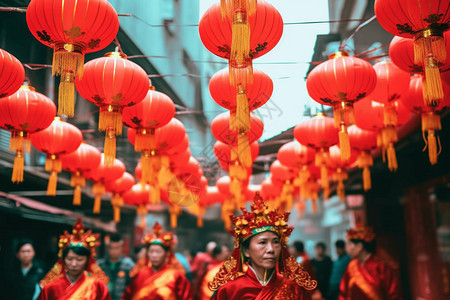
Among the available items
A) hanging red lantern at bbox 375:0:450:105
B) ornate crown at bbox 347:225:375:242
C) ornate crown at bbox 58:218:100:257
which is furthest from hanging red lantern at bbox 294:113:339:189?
ornate crown at bbox 58:218:100:257

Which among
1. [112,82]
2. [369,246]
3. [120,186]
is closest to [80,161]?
[120,186]

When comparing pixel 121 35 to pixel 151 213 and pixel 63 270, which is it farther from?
pixel 151 213

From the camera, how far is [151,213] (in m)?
→ 19.5

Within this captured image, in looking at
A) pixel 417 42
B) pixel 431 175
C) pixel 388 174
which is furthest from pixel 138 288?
pixel 388 174

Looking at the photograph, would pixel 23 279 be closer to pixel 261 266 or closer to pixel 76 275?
pixel 76 275

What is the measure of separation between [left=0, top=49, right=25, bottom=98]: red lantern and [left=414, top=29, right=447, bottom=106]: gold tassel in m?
3.43

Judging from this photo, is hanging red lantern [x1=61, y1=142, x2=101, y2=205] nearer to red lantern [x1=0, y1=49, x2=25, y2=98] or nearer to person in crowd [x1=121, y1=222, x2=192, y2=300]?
person in crowd [x1=121, y1=222, x2=192, y2=300]

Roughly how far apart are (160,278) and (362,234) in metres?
3.23

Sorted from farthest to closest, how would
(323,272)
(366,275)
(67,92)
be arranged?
(323,272) → (366,275) → (67,92)

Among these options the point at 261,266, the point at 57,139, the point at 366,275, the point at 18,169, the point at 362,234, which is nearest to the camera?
the point at 261,266

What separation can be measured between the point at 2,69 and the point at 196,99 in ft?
11.8

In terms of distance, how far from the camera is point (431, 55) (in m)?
3.44

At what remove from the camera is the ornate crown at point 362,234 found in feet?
22.7

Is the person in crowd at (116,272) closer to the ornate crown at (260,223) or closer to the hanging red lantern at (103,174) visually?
the hanging red lantern at (103,174)
